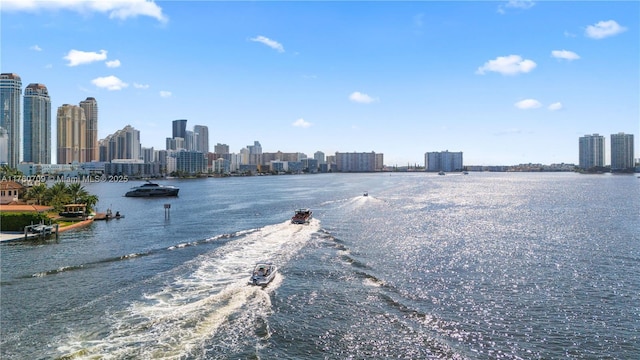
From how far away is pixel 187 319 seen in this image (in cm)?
2452

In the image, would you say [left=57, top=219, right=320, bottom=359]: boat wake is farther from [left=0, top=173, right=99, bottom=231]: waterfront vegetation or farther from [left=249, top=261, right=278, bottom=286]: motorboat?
[left=0, top=173, right=99, bottom=231]: waterfront vegetation

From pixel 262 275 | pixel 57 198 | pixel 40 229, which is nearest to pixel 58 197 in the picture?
pixel 57 198

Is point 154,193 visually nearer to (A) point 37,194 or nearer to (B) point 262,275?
(A) point 37,194

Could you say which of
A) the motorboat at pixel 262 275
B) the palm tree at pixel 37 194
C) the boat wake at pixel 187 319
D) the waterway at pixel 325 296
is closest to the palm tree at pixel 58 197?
the palm tree at pixel 37 194

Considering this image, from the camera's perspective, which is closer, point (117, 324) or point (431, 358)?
point (431, 358)

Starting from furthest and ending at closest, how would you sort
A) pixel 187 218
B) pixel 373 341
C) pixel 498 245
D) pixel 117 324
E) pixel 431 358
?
pixel 187 218
pixel 498 245
pixel 117 324
pixel 373 341
pixel 431 358

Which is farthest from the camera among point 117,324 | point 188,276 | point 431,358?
point 188,276

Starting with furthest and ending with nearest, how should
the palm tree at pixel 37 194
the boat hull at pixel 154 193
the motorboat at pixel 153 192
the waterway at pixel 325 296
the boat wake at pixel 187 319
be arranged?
the motorboat at pixel 153 192 → the boat hull at pixel 154 193 → the palm tree at pixel 37 194 → the waterway at pixel 325 296 → the boat wake at pixel 187 319

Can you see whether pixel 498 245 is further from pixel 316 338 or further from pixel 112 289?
pixel 112 289

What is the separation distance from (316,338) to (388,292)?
8.65 metres

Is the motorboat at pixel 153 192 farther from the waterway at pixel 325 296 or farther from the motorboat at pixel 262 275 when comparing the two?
the motorboat at pixel 262 275

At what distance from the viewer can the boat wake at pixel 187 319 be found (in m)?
21.2

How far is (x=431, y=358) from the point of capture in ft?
68.2

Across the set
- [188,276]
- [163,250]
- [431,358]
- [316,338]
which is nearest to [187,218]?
[163,250]
